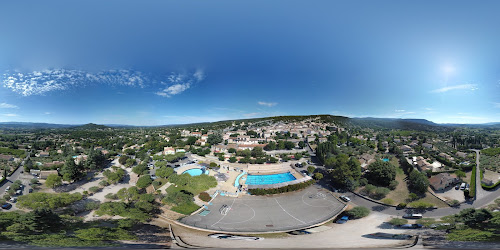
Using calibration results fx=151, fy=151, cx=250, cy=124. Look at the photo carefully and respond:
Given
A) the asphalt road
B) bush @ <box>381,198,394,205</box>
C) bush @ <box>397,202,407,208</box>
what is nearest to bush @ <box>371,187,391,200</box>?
bush @ <box>381,198,394,205</box>

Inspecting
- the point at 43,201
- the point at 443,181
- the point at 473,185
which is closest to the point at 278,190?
the point at 443,181

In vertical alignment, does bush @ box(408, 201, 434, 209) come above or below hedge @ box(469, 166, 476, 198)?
below

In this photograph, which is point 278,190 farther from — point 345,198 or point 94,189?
point 94,189

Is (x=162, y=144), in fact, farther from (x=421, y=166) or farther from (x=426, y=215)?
(x=421, y=166)

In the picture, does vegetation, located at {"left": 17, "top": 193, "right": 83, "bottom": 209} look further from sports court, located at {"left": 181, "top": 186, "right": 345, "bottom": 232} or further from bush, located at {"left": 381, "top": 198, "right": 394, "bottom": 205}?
bush, located at {"left": 381, "top": 198, "right": 394, "bottom": 205}

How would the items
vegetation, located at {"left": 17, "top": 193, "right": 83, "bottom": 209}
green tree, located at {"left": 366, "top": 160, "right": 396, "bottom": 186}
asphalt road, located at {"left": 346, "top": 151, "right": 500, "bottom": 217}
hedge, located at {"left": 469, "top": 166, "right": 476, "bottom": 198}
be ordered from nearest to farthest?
vegetation, located at {"left": 17, "top": 193, "right": 83, "bottom": 209} → asphalt road, located at {"left": 346, "top": 151, "right": 500, "bottom": 217} → hedge, located at {"left": 469, "top": 166, "right": 476, "bottom": 198} → green tree, located at {"left": 366, "top": 160, "right": 396, "bottom": 186}

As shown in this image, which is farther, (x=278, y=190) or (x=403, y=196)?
(x=278, y=190)
